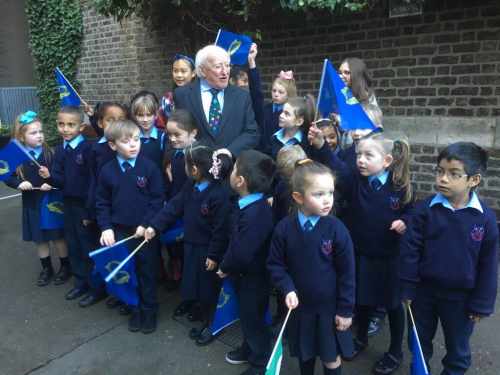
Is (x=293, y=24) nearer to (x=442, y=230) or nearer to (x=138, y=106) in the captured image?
(x=138, y=106)

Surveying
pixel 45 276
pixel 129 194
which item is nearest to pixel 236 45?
pixel 129 194

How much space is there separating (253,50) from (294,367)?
2.34m

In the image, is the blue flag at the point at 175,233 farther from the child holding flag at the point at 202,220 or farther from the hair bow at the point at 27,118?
the hair bow at the point at 27,118

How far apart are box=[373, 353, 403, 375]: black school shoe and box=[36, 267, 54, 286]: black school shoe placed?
316 centimetres

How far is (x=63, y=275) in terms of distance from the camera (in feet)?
13.8

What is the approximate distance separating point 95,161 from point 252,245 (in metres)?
1.75

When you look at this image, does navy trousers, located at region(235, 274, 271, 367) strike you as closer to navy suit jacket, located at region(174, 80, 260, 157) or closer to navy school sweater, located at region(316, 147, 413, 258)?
navy school sweater, located at region(316, 147, 413, 258)

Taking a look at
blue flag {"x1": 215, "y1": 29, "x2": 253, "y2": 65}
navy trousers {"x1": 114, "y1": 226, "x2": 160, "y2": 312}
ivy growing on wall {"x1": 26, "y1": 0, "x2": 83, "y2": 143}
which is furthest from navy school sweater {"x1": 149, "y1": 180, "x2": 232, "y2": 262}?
ivy growing on wall {"x1": 26, "y1": 0, "x2": 83, "y2": 143}

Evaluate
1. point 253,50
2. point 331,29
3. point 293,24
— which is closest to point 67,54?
point 293,24

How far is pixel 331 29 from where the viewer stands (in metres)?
5.32

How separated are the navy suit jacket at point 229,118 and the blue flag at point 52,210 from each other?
1.55 m

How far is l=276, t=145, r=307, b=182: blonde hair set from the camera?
2.73 m

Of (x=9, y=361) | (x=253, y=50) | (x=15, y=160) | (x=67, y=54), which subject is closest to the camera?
(x=9, y=361)

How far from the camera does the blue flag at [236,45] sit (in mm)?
3430
